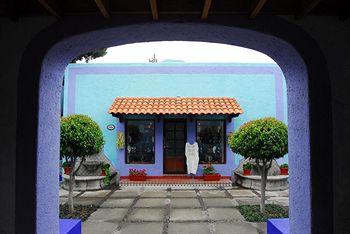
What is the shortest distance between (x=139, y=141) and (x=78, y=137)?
583cm

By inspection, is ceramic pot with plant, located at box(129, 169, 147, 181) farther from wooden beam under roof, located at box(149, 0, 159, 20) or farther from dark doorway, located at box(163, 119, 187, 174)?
wooden beam under roof, located at box(149, 0, 159, 20)

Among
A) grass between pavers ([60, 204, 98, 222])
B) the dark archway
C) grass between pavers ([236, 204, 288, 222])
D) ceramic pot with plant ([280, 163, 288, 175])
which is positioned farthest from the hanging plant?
the dark archway

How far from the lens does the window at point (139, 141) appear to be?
46.4 ft

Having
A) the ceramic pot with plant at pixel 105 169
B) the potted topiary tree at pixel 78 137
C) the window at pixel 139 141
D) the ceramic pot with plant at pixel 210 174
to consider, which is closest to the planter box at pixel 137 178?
the window at pixel 139 141

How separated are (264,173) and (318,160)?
5.23 meters

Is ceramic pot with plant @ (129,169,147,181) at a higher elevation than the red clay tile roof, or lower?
lower

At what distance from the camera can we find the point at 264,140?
8.44 metres

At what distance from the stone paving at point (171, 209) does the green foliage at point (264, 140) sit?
1642 millimetres

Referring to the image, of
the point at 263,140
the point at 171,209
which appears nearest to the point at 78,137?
the point at 171,209

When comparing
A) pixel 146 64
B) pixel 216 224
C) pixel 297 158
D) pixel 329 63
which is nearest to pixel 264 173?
pixel 216 224

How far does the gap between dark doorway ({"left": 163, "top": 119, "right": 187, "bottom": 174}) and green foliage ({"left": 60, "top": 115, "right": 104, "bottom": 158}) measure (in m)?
5.57

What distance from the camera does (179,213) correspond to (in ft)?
28.8

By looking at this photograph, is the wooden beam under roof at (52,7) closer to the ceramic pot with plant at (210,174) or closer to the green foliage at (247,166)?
the ceramic pot with plant at (210,174)

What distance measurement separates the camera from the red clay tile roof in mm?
13109
